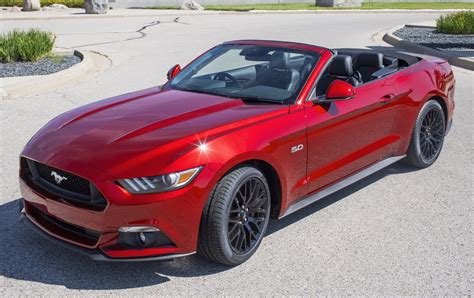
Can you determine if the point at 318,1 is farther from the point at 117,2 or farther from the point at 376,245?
the point at 376,245

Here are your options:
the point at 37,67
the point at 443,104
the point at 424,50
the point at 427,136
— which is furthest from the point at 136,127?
the point at 424,50

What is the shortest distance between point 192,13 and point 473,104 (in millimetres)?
22244

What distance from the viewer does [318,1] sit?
121ft

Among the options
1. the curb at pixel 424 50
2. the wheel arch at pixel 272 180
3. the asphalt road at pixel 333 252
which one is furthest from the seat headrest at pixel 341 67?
the curb at pixel 424 50

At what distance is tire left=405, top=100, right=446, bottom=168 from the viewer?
6160 millimetres

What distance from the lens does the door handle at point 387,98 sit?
557cm

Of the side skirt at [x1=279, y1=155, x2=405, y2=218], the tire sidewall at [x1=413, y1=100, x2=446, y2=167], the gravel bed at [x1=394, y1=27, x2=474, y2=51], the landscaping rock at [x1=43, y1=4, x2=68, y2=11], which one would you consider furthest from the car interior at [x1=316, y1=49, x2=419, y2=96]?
the landscaping rock at [x1=43, y1=4, x2=68, y2=11]

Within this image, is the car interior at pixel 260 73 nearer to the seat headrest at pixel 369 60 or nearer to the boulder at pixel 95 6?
the seat headrest at pixel 369 60

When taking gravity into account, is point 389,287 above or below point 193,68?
below

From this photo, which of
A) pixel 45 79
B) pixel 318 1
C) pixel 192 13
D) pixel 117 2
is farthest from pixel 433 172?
pixel 117 2

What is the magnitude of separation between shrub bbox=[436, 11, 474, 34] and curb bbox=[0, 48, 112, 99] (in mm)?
11475

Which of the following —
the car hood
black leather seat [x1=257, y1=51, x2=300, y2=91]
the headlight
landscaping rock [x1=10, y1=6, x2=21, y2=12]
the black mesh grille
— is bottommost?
landscaping rock [x1=10, y1=6, x2=21, y2=12]

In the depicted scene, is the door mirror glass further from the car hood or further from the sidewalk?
the sidewalk

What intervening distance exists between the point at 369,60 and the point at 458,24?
45.2 ft
